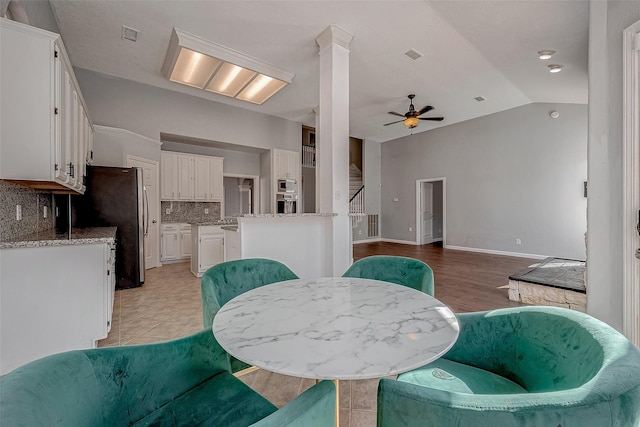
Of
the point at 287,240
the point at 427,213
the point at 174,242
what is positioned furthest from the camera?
the point at 427,213

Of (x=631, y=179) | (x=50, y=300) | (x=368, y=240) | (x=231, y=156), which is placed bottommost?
(x=368, y=240)

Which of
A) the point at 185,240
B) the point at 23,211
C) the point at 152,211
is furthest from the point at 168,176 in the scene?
the point at 23,211

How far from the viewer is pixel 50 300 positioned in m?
2.03

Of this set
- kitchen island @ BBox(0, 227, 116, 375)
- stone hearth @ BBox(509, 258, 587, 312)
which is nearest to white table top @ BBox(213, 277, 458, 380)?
kitchen island @ BBox(0, 227, 116, 375)

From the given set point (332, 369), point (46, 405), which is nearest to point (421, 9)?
point (332, 369)

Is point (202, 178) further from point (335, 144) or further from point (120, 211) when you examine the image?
point (335, 144)

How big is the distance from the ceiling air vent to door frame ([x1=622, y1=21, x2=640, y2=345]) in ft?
8.65

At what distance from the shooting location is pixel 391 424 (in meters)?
0.69

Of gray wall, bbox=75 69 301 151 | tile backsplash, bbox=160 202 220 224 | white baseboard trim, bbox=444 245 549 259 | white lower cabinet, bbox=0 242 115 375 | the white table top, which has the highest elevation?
gray wall, bbox=75 69 301 151

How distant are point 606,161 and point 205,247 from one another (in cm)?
482

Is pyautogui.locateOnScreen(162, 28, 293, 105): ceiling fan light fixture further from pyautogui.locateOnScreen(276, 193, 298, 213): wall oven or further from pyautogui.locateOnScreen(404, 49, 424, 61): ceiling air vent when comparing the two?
pyautogui.locateOnScreen(276, 193, 298, 213): wall oven

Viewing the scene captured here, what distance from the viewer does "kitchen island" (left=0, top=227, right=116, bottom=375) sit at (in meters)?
1.88

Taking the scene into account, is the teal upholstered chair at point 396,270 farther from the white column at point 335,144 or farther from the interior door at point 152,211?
the interior door at point 152,211

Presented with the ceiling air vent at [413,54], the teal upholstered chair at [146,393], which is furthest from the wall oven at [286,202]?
the teal upholstered chair at [146,393]
